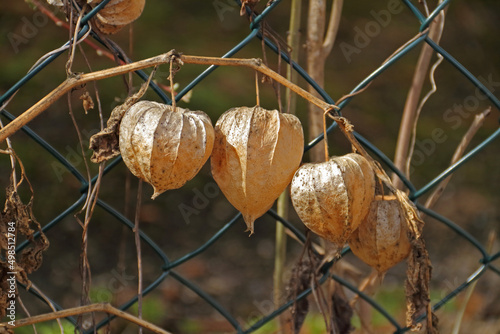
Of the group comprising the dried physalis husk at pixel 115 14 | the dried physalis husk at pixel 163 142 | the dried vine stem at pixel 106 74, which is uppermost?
the dried physalis husk at pixel 115 14

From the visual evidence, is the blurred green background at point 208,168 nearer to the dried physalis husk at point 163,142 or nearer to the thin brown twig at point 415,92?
the thin brown twig at point 415,92

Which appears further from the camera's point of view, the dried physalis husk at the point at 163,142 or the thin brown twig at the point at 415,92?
the thin brown twig at the point at 415,92

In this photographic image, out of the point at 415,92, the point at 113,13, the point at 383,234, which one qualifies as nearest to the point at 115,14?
the point at 113,13

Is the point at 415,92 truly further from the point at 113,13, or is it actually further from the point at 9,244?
the point at 9,244

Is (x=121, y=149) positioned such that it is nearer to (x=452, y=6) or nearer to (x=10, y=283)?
(x=10, y=283)

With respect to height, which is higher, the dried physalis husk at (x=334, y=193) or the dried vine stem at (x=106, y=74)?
the dried vine stem at (x=106, y=74)

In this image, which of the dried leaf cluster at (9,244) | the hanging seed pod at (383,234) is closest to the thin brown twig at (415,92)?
the hanging seed pod at (383,234)

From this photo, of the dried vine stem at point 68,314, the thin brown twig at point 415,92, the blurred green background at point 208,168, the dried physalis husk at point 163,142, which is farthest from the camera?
the blurred green background at point 208,168

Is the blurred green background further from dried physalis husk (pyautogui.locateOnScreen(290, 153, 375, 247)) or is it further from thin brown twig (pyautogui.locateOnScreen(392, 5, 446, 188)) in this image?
dried physalis husk (pyautogui.locateOnScreen(290, 153, 375, 247))
